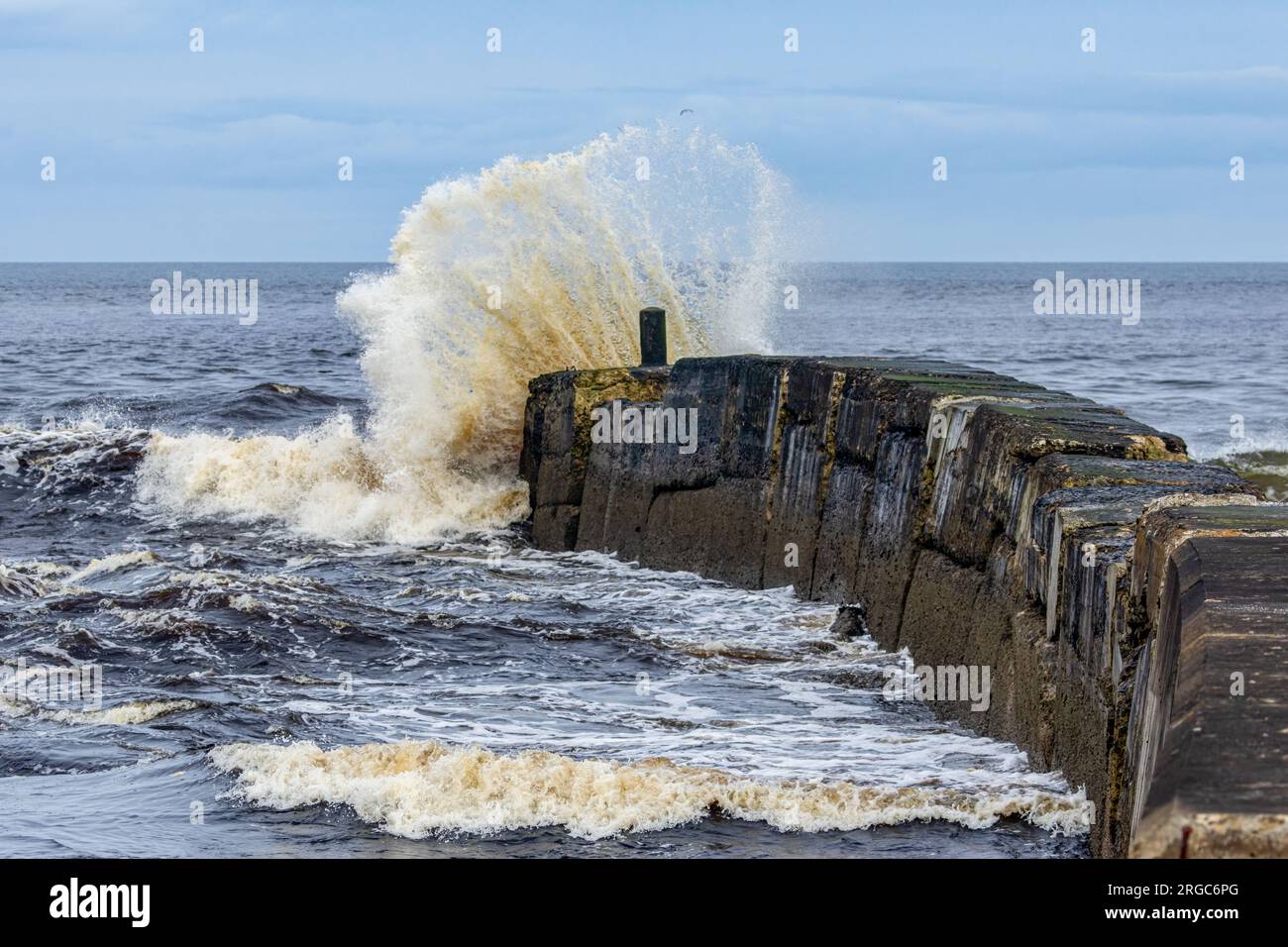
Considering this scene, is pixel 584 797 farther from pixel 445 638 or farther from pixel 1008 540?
pixel 445 638

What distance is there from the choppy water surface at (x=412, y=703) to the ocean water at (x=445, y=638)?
24 mm

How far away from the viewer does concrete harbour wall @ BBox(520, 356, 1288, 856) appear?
11.3ft

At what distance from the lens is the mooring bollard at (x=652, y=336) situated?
12.7 m

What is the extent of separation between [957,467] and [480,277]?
27.5 ft

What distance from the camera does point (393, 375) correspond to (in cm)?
1533

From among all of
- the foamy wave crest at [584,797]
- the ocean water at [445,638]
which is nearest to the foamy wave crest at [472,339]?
the ocean water at [445,638]

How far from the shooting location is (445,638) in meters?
9.51

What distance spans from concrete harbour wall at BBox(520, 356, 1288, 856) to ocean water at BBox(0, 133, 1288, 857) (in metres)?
0.34
